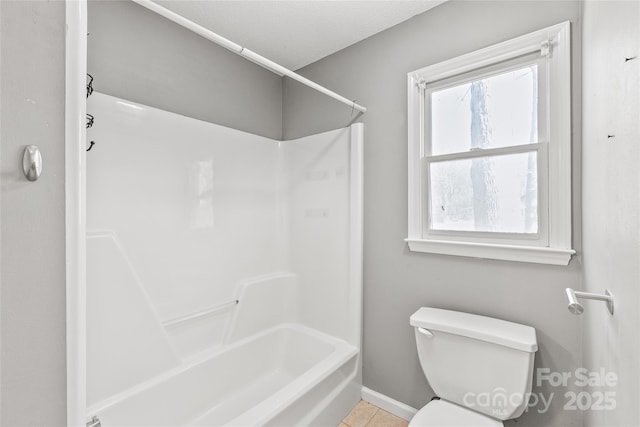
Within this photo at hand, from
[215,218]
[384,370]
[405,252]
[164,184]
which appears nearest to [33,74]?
[164,184]

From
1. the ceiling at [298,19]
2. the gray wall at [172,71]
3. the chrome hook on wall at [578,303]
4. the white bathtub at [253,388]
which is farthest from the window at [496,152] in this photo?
the gray wall at [172,71]

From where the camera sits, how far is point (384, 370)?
1.84m

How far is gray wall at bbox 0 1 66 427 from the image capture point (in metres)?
0.48

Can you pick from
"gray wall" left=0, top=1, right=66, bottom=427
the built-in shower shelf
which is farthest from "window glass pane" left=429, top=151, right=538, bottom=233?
"gray wall" left=0, top=1, right=66, bottom=427

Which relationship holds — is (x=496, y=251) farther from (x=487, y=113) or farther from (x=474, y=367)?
(x=487, y=113)

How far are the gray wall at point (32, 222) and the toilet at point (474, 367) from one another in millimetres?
1316

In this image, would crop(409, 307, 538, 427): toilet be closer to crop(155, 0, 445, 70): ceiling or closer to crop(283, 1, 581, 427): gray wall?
crop(283, 1, 581, 427): gray wall

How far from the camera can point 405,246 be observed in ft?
5.78

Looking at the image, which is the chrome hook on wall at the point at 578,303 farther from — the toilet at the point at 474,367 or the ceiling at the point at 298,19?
the ceiling at the point at 298,19

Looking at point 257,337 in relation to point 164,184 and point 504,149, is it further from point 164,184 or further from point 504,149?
point 504,149

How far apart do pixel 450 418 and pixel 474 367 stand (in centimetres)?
25

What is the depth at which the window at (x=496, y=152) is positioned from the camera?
1.31 metres

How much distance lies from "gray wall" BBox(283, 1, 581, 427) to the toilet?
0.15m

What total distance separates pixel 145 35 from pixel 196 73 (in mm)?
326
